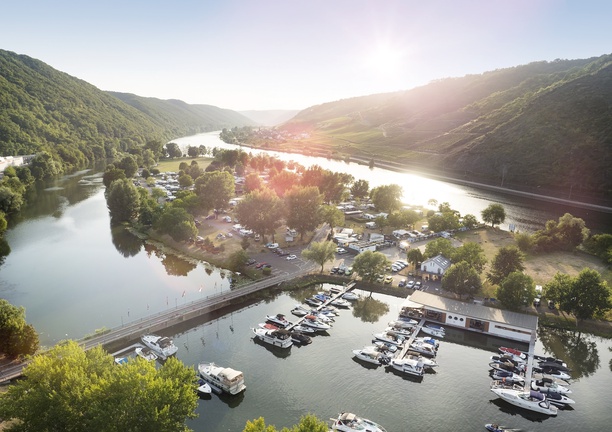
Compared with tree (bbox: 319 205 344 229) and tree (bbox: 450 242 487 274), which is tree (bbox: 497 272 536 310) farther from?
tree (bbox: 319 205 344 229)

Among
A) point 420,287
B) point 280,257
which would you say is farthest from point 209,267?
point 420,287

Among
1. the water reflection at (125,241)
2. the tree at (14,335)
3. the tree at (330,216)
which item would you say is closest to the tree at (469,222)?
the tree at (330,216)

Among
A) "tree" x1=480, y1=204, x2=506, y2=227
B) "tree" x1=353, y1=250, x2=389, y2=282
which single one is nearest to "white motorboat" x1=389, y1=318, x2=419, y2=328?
"tree" x1=353, y1=250, x2=389, y2=282

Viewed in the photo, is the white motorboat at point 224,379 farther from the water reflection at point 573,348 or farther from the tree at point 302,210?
the tree at point 302,210

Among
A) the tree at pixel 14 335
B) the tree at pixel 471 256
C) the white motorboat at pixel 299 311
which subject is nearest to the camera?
the tree at pixel 14 335

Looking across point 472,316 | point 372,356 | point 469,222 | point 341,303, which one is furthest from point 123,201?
point 469,222

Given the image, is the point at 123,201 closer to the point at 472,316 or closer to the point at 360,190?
the point at 360,190

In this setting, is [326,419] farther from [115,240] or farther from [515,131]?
[515,131]
